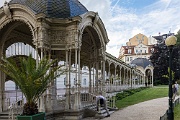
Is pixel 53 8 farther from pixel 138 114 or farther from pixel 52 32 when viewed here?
pixel 138 114

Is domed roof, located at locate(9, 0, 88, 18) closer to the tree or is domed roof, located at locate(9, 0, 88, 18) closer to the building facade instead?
the tree

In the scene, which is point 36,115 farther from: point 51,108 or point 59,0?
point 59,0

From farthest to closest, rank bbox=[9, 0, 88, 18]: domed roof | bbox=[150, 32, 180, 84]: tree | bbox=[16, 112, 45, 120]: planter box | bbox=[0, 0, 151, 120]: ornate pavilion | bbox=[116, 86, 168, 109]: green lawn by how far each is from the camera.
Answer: bbox=[150, 32, 180, 84]: tree → bbox=[116, 86, 168, 109]: green lawn → bbox=[9, 0, 88, 18]: domed roof → bbox=[0, 0, 151, 120]: ornate pavilion → bbox=[16, 112, 45, 120]: planter box

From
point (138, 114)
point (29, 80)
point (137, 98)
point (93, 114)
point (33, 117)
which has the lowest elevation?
point (137, 98)

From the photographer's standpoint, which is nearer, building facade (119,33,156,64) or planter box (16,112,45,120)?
planter box (16,112,45,120)

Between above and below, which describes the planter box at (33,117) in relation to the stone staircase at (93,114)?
above

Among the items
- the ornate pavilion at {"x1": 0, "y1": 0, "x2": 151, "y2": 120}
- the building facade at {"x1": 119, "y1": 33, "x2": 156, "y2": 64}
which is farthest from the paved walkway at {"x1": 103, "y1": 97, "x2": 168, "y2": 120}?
the building facade at {"x1": 119, "y1": 33, "x2": 156, "y2": 64}

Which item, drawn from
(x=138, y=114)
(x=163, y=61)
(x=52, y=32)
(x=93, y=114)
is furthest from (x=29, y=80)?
(x=163, y=61)

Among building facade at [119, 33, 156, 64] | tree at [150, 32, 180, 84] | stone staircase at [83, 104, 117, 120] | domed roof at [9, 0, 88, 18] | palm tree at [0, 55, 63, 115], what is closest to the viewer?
palm tree at [0, 55, 63, 115]

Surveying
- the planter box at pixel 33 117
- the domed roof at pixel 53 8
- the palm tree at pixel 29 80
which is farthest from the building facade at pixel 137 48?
the palm tree at pixel 29 80

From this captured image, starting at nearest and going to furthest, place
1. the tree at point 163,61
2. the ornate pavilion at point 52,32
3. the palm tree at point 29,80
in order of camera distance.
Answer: the palm tree at point 29,80 → the ornate pavilion at point 52,32 → the tree at point 163,61

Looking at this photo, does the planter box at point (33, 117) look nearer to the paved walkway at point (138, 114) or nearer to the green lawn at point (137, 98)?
the paved walkway at point (138, 114)

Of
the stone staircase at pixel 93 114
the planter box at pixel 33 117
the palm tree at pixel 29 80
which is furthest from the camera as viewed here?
the stone staircase at pixel 93 114

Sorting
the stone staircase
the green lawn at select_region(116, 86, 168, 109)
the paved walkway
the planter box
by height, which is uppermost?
the planter box
